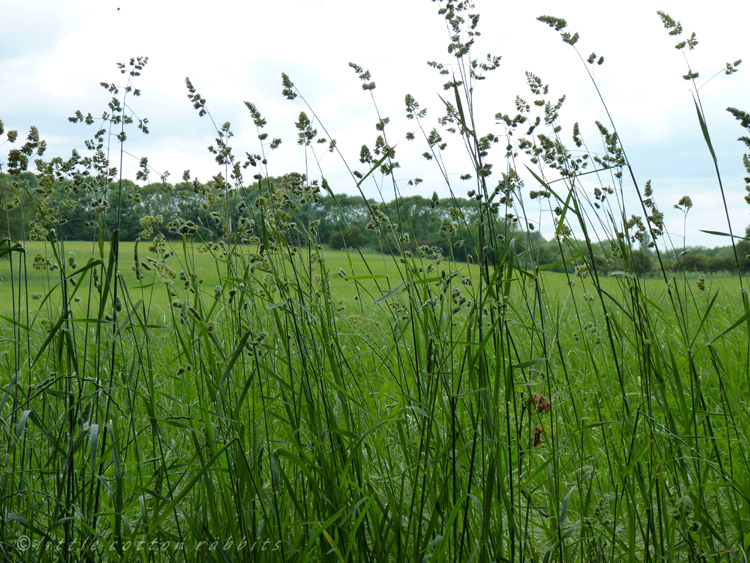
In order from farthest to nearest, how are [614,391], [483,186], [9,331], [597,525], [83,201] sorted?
[9,331] < [614,391] < [83,201] < [483,186] < [597,525]

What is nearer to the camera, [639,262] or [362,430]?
[362,430]

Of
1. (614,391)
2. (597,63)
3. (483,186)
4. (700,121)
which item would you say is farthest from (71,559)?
(614,391)

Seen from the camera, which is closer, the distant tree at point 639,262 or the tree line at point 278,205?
the distant tree at point 639,262

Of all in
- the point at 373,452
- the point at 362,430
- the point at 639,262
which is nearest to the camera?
the point at 362,430

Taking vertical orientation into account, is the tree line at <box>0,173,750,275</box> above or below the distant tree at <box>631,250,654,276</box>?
above

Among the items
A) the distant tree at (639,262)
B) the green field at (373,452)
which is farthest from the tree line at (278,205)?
the green field at (373,452)

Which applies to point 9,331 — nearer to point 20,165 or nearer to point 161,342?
point 161,342

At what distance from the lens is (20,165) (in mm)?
1588

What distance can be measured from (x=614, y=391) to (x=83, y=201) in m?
2.69

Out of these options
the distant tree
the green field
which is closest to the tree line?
the distant tree

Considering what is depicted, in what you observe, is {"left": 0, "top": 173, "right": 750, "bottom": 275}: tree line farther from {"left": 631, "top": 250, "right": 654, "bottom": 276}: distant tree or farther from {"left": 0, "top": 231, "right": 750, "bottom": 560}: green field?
{"left": 0, "top": 231, "right": 750, "bottom": 560}: green field

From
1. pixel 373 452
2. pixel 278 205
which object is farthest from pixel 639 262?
pixel 278 205

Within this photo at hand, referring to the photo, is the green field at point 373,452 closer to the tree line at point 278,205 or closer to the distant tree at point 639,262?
the distant tree at point 639,262

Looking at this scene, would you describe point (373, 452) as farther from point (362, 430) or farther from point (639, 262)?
point (639, 262)
